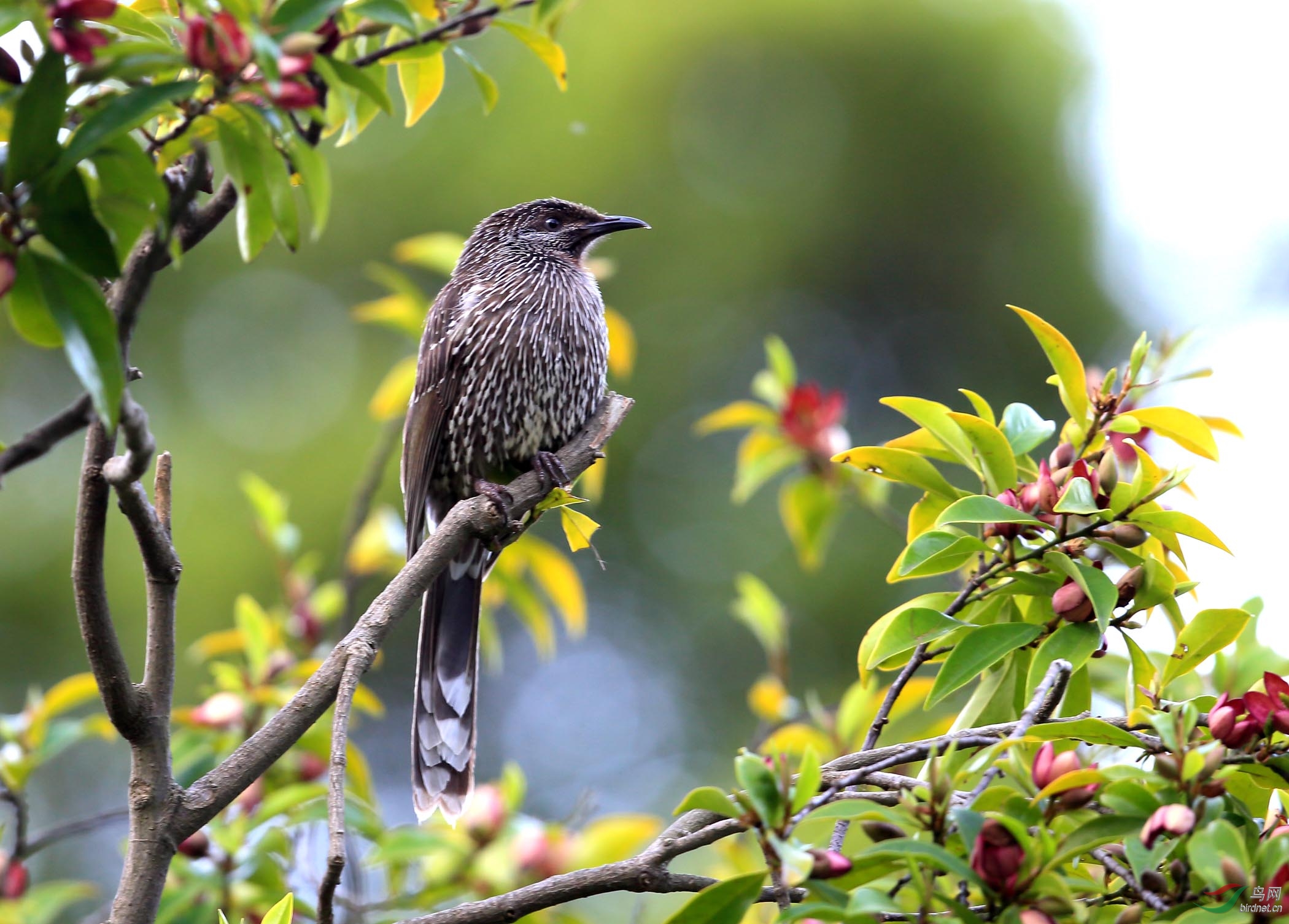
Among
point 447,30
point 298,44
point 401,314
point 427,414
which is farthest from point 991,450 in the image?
point 401,314

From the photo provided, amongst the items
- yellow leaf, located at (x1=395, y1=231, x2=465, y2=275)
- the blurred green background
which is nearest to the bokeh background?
the blurred green background

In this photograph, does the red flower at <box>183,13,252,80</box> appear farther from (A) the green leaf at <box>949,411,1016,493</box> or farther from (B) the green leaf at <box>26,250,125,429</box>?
(A) the green leaf at <box>949,411,1016,493</box>

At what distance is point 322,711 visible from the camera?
1.93m

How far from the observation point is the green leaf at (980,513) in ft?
5.94

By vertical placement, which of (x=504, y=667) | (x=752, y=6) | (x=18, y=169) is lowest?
(x=504, y=667)

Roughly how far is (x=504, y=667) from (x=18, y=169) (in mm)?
9492

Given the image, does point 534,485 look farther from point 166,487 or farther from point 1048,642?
point 1048,642

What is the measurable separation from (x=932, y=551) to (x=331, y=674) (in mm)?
1057

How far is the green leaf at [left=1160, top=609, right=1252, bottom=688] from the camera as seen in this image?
1935 mm

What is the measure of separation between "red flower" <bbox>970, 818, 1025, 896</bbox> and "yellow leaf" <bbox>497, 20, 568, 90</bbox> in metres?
1.39

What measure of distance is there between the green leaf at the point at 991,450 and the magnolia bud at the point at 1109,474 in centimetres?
18

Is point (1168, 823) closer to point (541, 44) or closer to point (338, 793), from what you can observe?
point (338, 793)

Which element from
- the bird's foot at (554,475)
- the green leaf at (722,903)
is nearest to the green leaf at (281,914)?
the green leaf at (722,903)

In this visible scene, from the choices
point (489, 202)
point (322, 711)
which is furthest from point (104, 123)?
point (489, 202)
